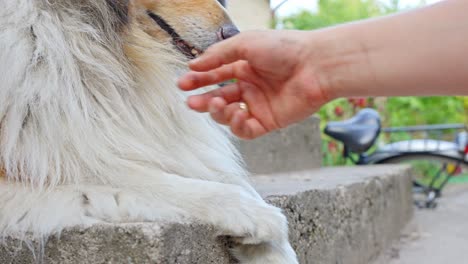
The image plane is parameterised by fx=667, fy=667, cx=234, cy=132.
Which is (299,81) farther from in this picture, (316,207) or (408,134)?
(408,134)

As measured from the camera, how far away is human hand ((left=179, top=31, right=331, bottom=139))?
1.35 metres

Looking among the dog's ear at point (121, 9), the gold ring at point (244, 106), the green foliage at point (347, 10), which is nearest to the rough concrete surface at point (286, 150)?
the dog's ear at point (121, 9)

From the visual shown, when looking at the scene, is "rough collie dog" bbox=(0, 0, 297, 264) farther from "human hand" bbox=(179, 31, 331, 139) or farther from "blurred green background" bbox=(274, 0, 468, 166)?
"blurred green background" bbox=(274, 0, 468, 166)

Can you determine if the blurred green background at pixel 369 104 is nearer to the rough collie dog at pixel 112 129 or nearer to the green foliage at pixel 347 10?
the green foliage at pixel 347 10

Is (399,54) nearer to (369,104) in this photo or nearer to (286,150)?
(286,150)

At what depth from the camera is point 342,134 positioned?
459 cm

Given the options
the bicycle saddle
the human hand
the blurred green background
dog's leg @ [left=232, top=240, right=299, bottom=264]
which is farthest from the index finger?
the blurred green background

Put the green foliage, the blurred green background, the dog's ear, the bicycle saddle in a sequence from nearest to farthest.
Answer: the dog's ear, the bicycle saddle, the blurred green background, the green foliage

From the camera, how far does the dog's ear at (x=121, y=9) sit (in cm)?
167

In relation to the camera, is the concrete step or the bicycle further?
the bicycle

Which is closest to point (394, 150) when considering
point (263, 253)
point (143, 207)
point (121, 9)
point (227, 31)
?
point (227, 31)

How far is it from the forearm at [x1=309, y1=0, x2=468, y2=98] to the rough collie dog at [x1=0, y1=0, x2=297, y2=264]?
0.32 m

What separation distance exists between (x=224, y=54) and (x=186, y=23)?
51 centimetres

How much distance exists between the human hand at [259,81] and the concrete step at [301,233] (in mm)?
262
